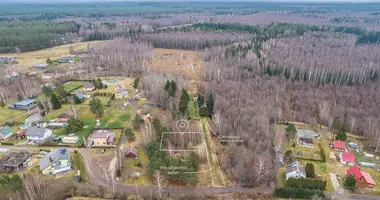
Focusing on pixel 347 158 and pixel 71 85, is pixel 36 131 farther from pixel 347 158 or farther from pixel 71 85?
pixel 347 158

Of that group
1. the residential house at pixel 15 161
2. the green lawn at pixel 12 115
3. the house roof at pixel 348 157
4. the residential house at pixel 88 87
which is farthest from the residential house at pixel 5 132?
the house roof at pixel 348 157

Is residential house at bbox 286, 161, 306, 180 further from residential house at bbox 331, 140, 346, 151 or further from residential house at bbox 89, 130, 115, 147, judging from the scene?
residential house at bbox 89, 130, 115, 147

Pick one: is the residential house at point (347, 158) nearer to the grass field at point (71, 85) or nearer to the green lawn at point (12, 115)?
the green lawn at point (12, 115)

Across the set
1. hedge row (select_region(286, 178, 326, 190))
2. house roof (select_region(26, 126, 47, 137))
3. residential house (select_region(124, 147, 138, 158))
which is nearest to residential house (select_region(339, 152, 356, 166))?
hedge row (select_region(286, 178, 326, 190))

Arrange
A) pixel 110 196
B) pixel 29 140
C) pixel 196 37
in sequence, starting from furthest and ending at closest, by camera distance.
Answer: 1. pixel 196 37
2. pixel 29 140
3. pixel 110 196

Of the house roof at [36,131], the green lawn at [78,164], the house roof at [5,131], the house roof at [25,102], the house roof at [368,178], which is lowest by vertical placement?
the green lawn at [78,164]

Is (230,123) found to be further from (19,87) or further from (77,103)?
(19,87)

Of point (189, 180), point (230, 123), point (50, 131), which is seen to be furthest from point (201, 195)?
point (50, 131)
